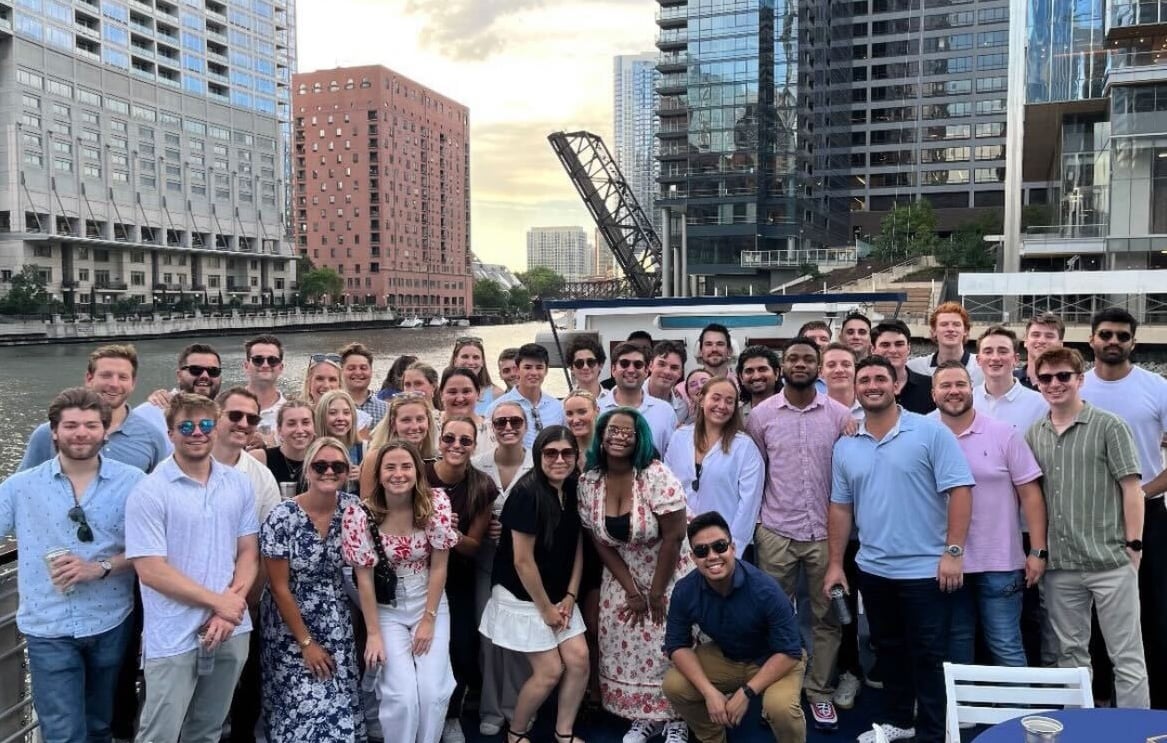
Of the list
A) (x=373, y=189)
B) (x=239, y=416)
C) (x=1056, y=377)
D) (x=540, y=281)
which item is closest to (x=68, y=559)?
(x=239, y=416)

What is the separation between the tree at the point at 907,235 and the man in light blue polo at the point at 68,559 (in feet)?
167

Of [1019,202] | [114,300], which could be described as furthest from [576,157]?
[114,300]

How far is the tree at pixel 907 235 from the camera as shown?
5006 centimetres

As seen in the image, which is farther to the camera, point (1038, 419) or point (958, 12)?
point (958, 12)

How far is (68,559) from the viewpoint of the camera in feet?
10.5

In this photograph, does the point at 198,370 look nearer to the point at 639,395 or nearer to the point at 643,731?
the point at 639,395

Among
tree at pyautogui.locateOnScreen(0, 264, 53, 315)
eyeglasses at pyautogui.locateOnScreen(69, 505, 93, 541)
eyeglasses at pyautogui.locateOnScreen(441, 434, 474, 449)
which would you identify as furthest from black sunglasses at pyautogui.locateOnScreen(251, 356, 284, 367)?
tree at pyautogui.locateOnScreen(0, 264, 53, 315)

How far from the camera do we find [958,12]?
75375 millimetres

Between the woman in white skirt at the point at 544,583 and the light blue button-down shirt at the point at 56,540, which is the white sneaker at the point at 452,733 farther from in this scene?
the light blue button-down shirt at the point at 56,540

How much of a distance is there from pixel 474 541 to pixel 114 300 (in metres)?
72.1

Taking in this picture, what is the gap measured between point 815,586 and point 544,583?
4.52ft

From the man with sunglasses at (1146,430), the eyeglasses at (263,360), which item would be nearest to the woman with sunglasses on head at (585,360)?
the eyeglasses at (263,360)

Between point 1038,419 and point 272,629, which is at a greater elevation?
point 1038,419

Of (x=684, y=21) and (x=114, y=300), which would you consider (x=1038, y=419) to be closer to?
(x=684, y=21)
